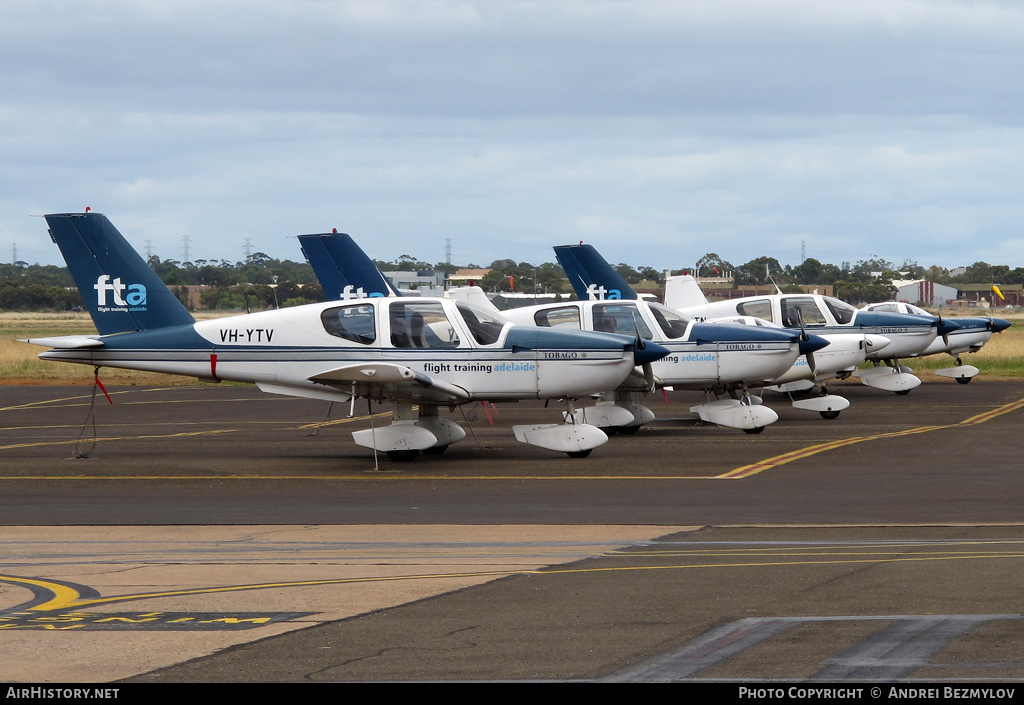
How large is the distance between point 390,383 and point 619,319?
5783 millimetres

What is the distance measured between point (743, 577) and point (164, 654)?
4040 mm

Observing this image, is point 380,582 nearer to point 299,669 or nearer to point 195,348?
point 299,669

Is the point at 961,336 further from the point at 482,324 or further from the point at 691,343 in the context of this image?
the point at 482,324

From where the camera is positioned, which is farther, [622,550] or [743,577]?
[622,550]

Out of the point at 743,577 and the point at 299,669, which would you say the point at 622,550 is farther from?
→ the point at 299,669

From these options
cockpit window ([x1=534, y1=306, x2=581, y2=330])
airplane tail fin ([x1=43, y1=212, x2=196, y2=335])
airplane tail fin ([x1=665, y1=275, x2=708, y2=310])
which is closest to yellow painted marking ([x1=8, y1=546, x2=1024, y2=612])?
airplane tail fin ([x1=43, y1=212, x2=196, y2=335])

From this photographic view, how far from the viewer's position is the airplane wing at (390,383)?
15562mm

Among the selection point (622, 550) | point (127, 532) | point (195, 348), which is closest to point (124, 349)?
point (195, 348)

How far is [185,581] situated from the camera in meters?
8.75

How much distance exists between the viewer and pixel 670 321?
21.0m

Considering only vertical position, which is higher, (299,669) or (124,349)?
(124,349)

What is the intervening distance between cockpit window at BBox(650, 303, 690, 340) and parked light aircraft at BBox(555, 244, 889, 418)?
3.30ft
